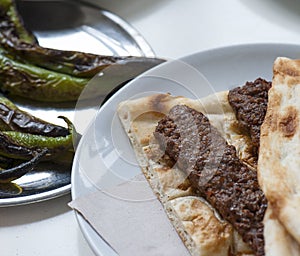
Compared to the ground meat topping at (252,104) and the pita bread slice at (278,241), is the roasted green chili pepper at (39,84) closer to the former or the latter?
the ground meat topping at (252,104)

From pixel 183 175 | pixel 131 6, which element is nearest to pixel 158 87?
pixel 183 175

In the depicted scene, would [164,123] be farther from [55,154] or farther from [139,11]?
[139,11]

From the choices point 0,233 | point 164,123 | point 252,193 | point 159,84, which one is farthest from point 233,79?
point 0,233

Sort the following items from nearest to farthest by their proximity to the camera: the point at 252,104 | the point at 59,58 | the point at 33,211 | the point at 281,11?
the point at 252,104 → the point at 33,211 → the point at 59,58 → the point at 281,11

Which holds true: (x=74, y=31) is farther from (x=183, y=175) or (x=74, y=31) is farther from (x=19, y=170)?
(x=183, y=175)

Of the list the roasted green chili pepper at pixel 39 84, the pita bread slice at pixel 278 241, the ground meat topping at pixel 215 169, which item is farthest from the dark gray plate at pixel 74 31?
the pita bread slice at pixel 278 241

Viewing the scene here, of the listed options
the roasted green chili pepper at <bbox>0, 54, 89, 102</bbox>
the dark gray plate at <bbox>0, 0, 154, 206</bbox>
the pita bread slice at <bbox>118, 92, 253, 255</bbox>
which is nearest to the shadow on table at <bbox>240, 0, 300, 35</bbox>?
the dark gray plate at <bbox>0, 0, 154, 206</bbox>

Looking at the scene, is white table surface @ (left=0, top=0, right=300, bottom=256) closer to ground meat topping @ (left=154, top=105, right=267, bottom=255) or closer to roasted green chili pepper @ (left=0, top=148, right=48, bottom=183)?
ground meat topping @ (left=154, top=105, right=267, bottom=255)
